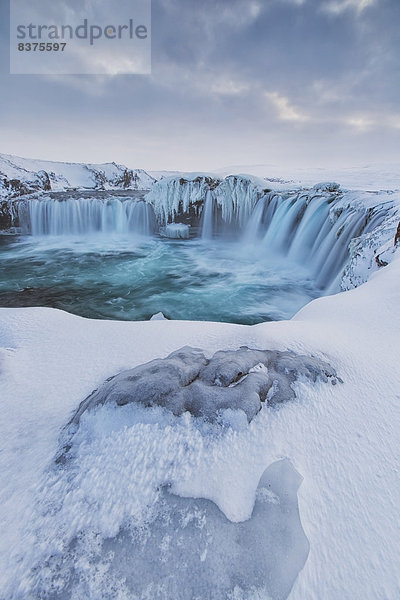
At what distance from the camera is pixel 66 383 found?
179 cm

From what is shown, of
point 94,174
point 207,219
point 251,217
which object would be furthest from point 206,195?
point 94,174

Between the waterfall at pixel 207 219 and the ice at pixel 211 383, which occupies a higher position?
the waterfall at pixel 207 219

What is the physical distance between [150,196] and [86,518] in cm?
1561

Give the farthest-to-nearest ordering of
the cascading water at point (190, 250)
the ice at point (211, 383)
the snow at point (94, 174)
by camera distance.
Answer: the snow at point (94, 174) → the cascading water at point (190, 250) → the ice at point (211, 383)

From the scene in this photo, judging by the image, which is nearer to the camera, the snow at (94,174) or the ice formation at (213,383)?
the ice formation at (213,383)

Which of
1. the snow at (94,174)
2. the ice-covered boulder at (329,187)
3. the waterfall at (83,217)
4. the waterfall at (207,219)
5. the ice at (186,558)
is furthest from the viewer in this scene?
the snow at (94,174)

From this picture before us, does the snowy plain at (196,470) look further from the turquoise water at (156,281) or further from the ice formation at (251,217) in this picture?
the turquoise water at (156,281)

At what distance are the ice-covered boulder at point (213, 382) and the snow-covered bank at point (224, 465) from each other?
7 cm

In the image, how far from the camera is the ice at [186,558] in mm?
816

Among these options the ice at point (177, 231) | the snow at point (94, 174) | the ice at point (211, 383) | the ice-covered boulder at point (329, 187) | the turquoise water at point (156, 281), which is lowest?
the turquoise water at point (156, 281)

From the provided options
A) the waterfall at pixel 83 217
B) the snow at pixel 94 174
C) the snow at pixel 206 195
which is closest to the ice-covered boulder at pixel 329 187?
the snow at pixel 206 195

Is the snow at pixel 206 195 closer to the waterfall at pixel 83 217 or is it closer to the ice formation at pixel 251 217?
the ice formation at pixel 251 217

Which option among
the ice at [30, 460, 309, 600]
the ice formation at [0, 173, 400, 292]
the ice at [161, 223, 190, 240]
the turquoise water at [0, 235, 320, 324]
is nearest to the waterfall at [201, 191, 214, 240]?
the ice formation at [0, 173, 400, 292]

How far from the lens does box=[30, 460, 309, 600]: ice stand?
0.82m
